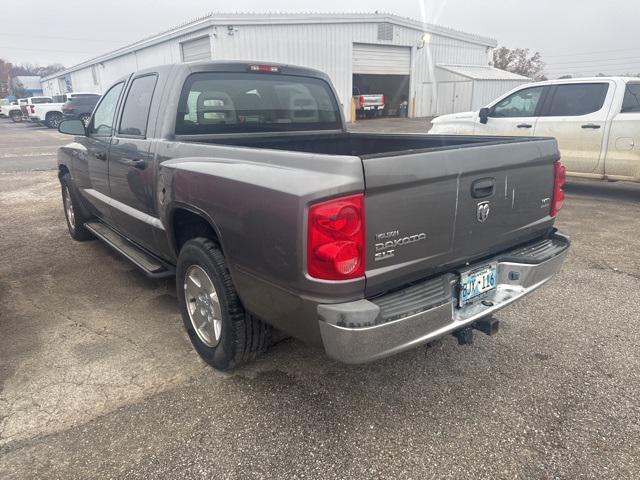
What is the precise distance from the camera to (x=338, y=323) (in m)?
1.98

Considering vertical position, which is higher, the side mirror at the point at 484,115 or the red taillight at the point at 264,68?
the red taillight at the point at 264,68

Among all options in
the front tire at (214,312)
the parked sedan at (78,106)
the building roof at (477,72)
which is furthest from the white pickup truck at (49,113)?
the front tire at (214,312)

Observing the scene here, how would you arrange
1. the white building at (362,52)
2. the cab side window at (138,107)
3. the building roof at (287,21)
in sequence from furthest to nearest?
the white building at (362,52) → the building roof at (287,21) → the cab side window at (138,107)

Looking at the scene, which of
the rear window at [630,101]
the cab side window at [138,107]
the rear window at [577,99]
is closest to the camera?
the cab side window at [138,107]

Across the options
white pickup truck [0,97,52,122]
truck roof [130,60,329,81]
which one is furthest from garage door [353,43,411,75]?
truck roof [130,60,329,81]

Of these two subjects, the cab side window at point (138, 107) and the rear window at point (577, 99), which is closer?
the cab side window at point (138, 107)

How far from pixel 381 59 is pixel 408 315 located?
26485 mm

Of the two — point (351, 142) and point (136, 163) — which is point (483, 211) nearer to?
point (351, 142)

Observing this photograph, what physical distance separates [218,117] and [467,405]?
257cm

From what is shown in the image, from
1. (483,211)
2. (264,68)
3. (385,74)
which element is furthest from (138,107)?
(385,74)

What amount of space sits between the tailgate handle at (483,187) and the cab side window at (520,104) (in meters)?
6.28

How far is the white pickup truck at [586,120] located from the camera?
6824 millimetres

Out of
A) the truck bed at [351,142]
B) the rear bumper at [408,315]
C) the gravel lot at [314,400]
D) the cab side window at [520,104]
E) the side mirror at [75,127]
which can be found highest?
the cab side window at [520,104]

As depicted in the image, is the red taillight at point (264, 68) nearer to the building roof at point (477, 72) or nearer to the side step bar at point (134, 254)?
the side step bar at point (134, 254)
